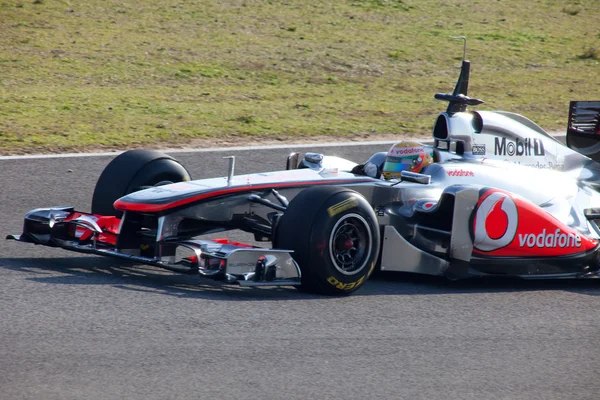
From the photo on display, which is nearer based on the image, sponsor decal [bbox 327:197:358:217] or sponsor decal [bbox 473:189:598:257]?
sponsor decal [bbox 327:197:358:217]

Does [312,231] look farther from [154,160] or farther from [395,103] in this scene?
[395,103]

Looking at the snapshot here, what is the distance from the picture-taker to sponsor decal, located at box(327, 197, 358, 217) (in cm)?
598

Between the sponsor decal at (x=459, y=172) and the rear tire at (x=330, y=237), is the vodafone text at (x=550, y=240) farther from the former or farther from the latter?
the rear tire at (x=330, y=237)

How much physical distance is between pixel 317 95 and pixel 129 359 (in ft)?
37.0

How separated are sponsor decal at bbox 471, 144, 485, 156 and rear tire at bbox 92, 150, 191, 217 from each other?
2.30 meters

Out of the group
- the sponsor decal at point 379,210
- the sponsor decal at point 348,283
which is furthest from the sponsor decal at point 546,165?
the sponsor decal at point 348,283

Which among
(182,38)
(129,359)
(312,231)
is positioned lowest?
(129,359)

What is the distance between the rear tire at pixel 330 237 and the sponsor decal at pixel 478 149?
5.33 ft

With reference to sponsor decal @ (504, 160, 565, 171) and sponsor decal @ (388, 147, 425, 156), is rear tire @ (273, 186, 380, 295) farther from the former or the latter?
sponsor decal @ (504, 160, 565, 171)

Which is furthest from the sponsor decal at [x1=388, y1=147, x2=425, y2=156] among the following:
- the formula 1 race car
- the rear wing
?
the rear wing

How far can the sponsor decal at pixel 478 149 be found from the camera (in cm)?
754

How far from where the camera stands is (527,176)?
7.35 metres

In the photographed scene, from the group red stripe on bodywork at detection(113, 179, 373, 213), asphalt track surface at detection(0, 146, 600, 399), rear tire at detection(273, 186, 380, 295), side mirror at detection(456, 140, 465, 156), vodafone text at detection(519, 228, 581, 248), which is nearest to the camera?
asphalt track surface at detection(0, 146, 600, 399)

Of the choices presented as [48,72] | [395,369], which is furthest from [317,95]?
[395,369]
